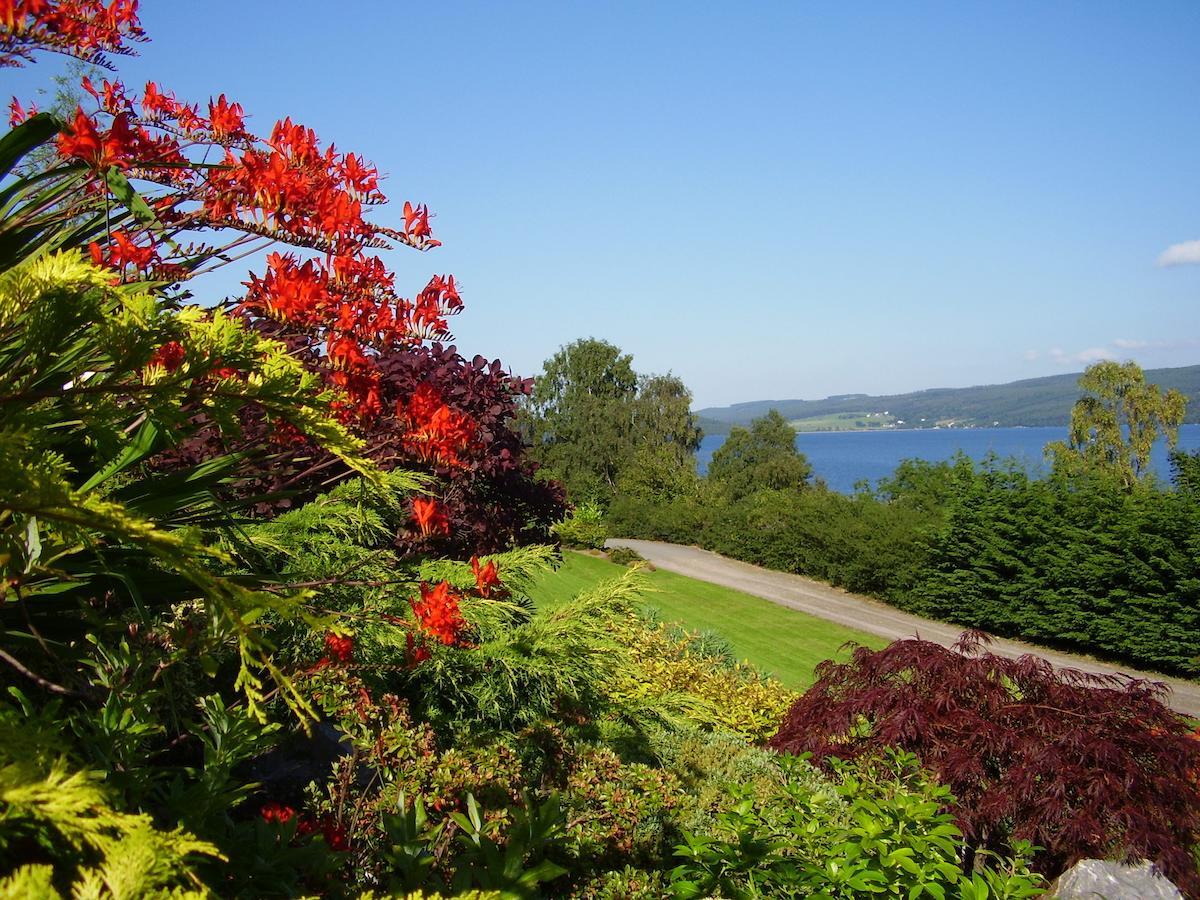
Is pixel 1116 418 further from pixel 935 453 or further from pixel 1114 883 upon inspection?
pixel 935 453

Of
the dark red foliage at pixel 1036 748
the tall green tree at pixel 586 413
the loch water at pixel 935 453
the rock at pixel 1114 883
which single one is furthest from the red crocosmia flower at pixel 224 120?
the tall green tree at pixel 586 413

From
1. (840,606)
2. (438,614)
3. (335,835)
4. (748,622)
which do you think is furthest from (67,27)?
(840,606)

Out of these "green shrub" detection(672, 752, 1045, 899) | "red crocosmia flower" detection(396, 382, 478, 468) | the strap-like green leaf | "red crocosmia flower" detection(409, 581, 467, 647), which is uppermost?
the strap-like green leaf

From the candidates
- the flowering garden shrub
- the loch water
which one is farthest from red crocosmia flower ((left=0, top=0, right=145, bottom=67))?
the loch water

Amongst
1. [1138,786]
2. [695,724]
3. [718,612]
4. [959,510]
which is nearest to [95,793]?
[1138,786]

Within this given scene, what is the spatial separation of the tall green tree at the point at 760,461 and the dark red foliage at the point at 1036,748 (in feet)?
104

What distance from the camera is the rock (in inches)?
174

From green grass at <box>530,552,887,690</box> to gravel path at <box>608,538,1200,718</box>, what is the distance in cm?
78

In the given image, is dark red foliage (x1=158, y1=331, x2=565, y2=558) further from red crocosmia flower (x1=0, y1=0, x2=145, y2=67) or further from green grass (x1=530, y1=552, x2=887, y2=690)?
green grass (x1=530, y1=552, x2=887, y2=690)

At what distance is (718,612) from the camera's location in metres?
17.1

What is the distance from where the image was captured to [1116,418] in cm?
2906

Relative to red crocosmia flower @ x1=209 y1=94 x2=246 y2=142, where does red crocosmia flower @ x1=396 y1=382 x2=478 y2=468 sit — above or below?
below

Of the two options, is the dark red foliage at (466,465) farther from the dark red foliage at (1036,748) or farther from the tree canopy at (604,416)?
the tree canopy at (604,416)

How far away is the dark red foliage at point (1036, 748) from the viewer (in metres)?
4.40
